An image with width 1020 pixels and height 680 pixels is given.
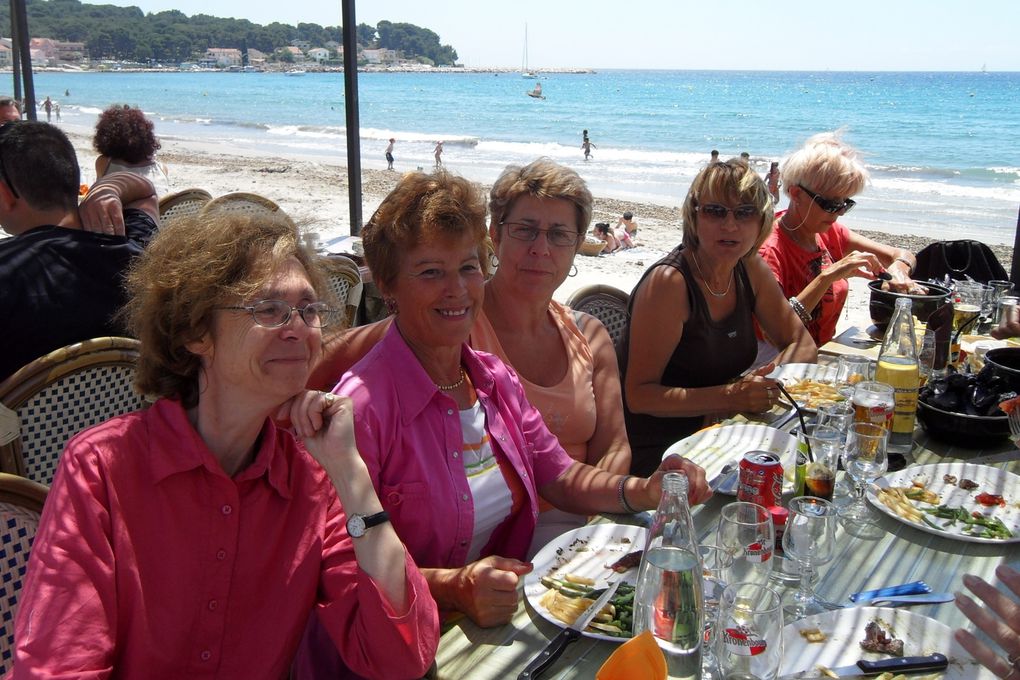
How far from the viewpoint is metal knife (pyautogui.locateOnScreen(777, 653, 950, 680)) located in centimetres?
131

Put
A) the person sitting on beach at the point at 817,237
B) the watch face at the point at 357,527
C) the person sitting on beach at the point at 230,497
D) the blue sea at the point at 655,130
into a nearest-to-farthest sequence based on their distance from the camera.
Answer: the person sitting on beach at the point at 230,497, the watch face at the point at 357,527, the person sitting on beach at the point at 817,237, the blue sea at the point at 655,130

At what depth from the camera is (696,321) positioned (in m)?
3.12

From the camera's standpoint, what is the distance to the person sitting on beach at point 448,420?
181 centimetres

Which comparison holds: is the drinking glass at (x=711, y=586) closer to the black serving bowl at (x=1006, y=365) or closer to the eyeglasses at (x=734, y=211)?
the black serving bowl at (x=1006, y=365)

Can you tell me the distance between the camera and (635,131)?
115ft

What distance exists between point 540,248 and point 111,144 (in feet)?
11.3

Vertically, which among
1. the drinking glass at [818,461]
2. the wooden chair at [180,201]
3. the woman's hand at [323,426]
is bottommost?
the drinking glass at [818,461]

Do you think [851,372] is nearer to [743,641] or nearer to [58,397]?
[743,641]

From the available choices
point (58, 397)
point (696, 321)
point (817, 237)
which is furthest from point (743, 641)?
point (817, 237)

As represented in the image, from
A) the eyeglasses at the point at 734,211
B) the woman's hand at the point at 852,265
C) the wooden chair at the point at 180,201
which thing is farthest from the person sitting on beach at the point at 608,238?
the eyeglasses at the point at 734,211

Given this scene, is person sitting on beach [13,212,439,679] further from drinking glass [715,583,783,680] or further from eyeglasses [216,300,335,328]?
drinking glass [715,583,783,680]

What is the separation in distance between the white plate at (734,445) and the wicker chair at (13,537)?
1.46m

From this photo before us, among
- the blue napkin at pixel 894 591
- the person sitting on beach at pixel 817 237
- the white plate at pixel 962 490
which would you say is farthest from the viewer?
the person sitting on beach at pixel 817 237

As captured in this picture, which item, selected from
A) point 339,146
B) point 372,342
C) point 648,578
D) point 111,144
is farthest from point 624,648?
point 339,146
